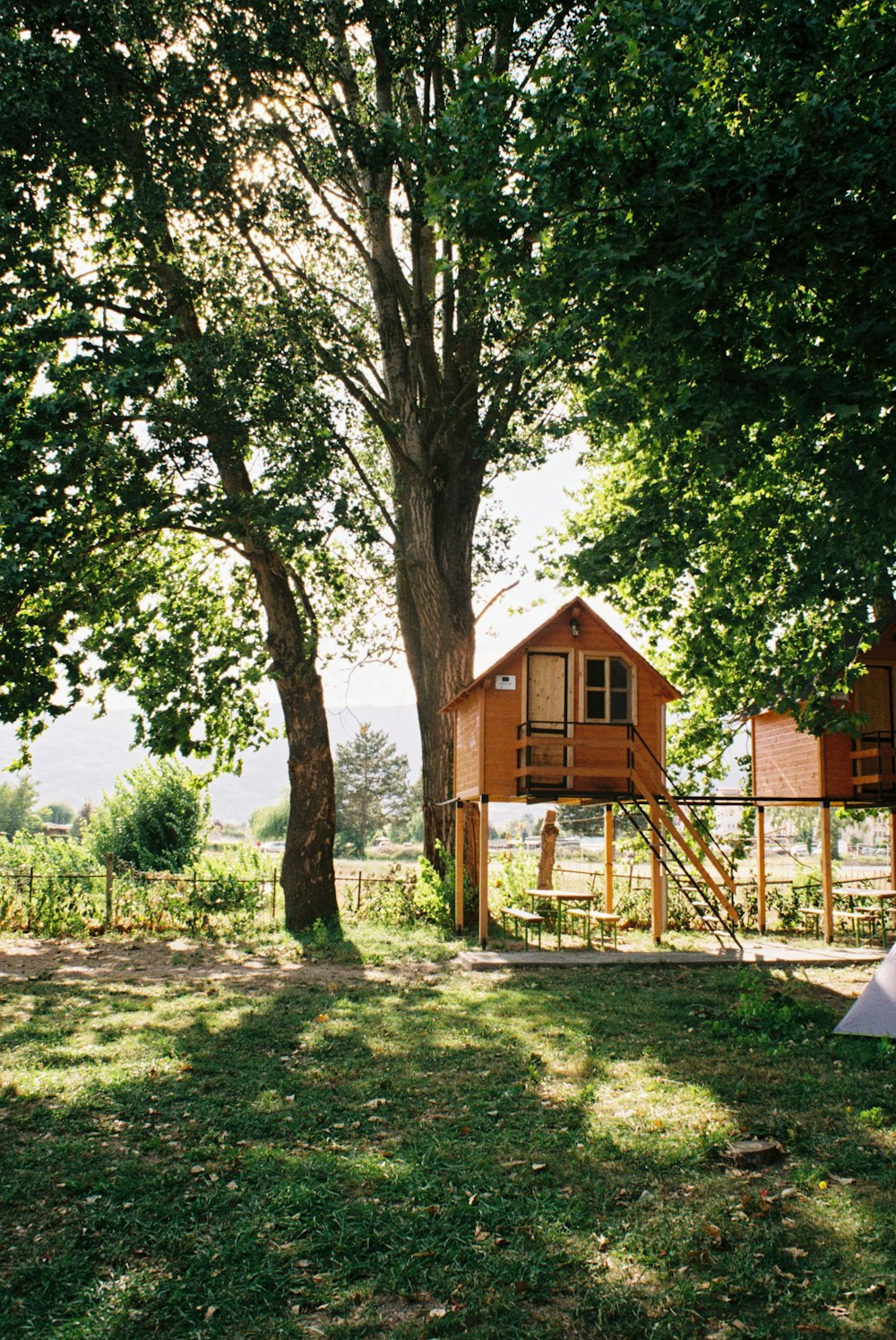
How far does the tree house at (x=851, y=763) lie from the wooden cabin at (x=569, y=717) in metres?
3.76

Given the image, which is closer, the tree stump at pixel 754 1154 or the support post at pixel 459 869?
the tree stump at pixel 754 1154

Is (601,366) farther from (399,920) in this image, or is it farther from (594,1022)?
(399,920)

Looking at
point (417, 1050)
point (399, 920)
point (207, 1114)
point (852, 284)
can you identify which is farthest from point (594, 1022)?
point (399, 920)

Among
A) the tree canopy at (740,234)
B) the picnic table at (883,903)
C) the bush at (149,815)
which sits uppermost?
the tree canopy at (740,234)

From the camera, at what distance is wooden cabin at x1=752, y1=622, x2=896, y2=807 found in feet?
70.2

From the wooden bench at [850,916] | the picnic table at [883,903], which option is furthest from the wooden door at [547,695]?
the picnic table at [883,903]

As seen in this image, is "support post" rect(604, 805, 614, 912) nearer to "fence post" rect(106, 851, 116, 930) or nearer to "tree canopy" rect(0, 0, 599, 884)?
"tree canopy" rect(0, 0, 599, 884)

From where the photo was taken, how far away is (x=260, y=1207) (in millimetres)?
5707

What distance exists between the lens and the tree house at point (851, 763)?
69.8 feet

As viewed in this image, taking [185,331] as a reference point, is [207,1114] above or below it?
below

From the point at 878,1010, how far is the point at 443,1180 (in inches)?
236

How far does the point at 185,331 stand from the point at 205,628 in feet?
22.4

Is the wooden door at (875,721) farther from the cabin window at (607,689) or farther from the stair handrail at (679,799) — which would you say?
the cabin window at (607,689)

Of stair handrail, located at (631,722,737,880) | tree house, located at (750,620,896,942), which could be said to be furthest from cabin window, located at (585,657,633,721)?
tree house, located at (750,620,896,942)
